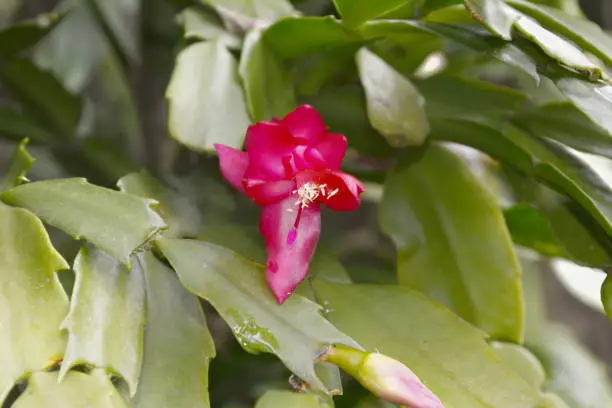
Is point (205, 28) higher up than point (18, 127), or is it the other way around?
point (205, 28)

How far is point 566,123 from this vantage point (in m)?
0.58

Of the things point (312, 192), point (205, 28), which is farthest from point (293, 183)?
point (205, 28)

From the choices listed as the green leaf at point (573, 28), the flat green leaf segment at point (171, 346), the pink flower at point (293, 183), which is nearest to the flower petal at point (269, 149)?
the pink flower at point (293, 183)

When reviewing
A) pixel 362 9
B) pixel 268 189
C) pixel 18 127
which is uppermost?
pixel 362 9

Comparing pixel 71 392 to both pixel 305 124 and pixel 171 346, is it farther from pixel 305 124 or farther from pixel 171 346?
pixel 305 124

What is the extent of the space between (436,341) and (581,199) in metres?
0.17

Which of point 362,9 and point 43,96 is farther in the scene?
point 43,96

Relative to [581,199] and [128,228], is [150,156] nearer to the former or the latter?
[128,228]

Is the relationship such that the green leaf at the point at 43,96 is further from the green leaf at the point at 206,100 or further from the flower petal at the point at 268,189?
the flower petal at the point at 268,189

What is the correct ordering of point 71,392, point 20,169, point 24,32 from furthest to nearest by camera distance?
point 24,32
point 20,169
point 71,392

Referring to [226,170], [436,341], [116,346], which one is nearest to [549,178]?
[436,341]

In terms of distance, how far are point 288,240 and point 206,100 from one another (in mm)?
153

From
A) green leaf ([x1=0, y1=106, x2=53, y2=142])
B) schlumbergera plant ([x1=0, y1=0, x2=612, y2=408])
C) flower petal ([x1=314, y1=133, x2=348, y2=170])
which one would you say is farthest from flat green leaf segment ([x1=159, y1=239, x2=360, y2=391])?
green leaf ([x1=0, y1=106, x2=53, y2=142])

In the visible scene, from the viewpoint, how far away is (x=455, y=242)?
1.93 feet
